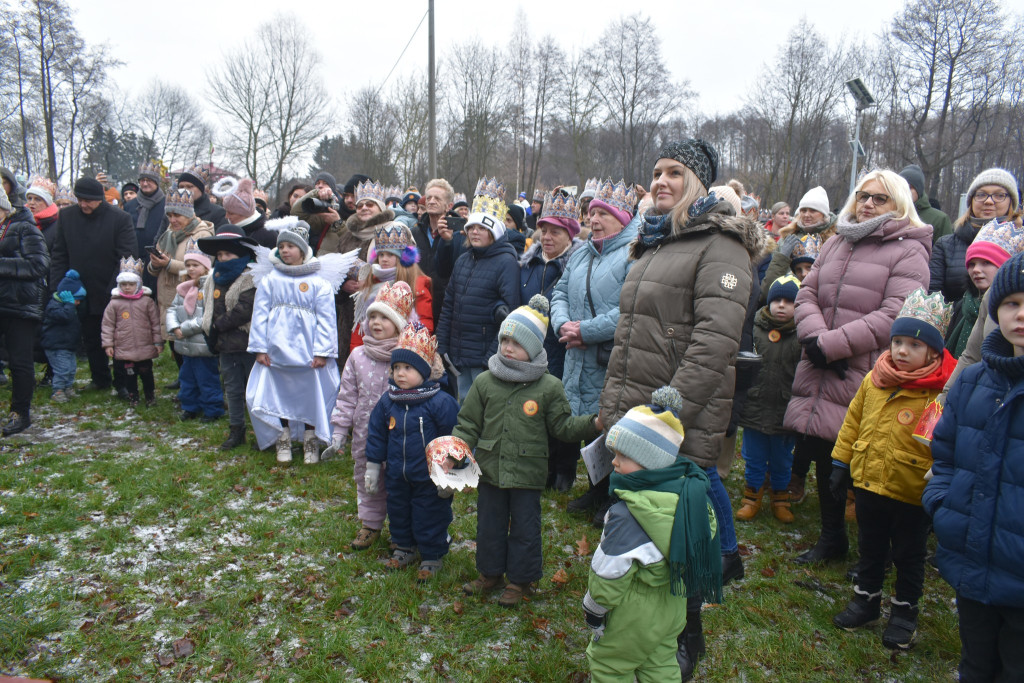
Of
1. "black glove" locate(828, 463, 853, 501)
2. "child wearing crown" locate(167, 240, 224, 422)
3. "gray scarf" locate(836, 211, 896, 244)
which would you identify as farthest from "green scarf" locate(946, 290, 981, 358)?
"child wearing crown" locate(167, 240, 224, 422)

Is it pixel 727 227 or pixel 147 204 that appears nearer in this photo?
pixel 727 227

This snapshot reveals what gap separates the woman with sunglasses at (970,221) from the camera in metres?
4.53

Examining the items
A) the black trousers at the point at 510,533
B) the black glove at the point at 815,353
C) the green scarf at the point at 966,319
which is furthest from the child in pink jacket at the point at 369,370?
the green scarf at the point at 966,319

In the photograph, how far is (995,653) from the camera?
100.0 inches

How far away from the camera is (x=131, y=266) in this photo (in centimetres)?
755

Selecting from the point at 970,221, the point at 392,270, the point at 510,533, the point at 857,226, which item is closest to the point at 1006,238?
the point at 857,226

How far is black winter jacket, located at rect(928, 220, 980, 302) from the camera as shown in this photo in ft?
15.8

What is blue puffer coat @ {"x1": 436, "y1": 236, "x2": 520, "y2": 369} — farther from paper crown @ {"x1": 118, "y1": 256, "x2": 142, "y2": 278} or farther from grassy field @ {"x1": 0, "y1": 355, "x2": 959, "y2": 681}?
paper crown @ {"x1": 118, "y1": 256, "x2": 142, "y2": 278}

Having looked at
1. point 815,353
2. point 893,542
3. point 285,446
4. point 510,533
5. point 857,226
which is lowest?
point 285,446

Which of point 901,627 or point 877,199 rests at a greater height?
point 877,199

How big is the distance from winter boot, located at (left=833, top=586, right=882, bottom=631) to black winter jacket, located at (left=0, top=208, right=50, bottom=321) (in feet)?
25.2

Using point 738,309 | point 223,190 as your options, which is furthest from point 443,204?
point 738,309

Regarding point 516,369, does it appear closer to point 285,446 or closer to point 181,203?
point 285,446

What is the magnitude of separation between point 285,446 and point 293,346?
3.46 ft
